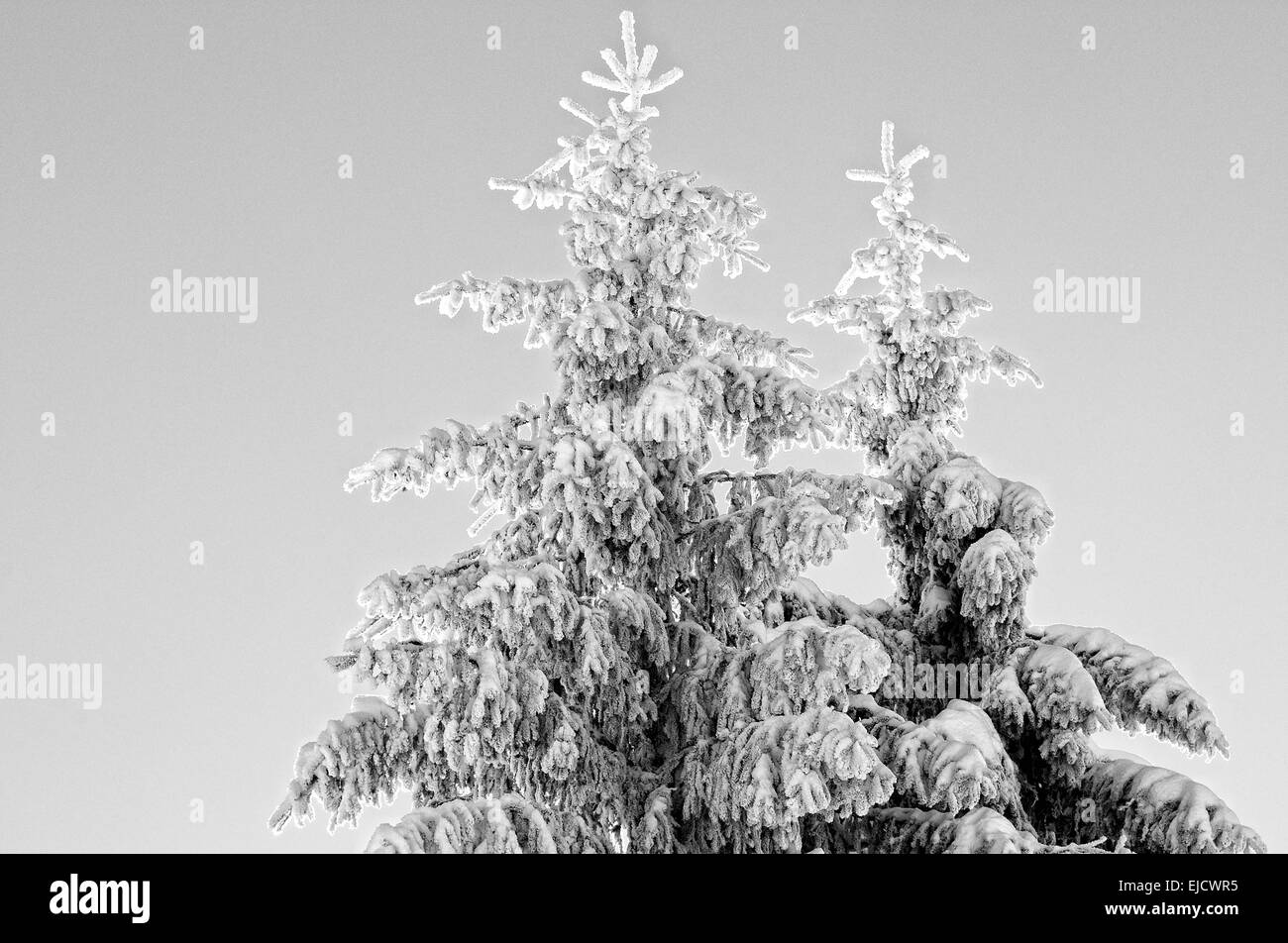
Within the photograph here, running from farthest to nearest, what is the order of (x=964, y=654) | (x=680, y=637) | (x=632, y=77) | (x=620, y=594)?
(x=964, y=654) < (x=632, y=77) < (x=680, y=637) < (x=620, y=594)

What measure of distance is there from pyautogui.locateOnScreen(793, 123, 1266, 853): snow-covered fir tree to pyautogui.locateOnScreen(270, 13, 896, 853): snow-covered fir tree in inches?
42.4

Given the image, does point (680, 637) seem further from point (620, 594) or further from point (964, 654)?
point (964, 654)

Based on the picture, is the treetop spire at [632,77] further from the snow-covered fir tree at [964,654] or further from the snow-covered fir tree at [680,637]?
the snow-covered fir tree at [964,654]

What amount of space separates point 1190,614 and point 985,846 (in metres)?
187

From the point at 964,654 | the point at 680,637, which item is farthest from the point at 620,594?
the point at 964,654

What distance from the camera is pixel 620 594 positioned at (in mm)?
10047

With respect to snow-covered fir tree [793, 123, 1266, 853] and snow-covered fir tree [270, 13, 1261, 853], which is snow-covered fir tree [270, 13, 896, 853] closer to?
snow-covered fir tree [270, 13, 1261, 853]

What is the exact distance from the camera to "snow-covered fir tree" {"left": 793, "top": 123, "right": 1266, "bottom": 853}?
10242 millimetres

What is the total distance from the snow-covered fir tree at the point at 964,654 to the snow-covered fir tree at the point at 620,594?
1.08 meters

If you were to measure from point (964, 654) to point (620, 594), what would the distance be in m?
4.13
